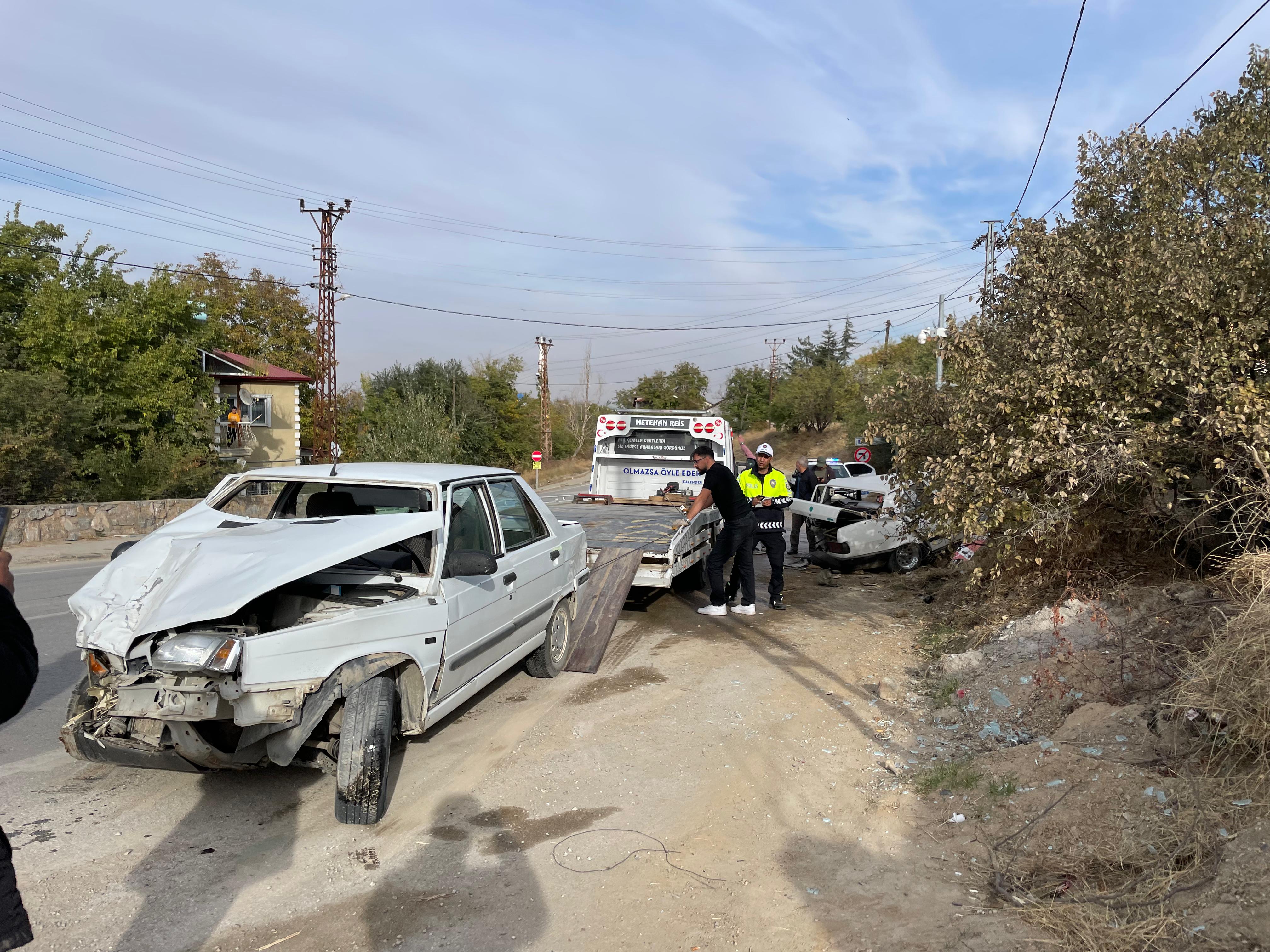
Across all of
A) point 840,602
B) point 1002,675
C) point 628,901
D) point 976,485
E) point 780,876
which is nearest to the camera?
point 628,901

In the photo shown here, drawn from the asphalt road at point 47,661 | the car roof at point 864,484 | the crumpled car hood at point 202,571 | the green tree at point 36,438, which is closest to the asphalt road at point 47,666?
the asphalt road at point 47,661

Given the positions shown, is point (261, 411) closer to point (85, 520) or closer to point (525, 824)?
point (85, 520)

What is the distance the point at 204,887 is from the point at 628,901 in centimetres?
182

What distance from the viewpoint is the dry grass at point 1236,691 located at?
12.1ft

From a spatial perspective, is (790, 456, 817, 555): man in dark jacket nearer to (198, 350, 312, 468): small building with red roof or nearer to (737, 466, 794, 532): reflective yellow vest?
(737, 466, 794, 532): reflective yellow vest

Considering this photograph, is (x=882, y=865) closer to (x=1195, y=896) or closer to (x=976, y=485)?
(x=1195, y=896)

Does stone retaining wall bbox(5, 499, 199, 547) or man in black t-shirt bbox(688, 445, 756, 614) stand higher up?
man in black t-shirt bbox(688, 445, 756, 614)

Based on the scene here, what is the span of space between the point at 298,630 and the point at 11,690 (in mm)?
1946

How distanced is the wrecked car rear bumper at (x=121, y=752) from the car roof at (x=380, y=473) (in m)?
1.85

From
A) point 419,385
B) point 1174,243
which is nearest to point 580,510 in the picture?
point 1174,243

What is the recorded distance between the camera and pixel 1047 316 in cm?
690

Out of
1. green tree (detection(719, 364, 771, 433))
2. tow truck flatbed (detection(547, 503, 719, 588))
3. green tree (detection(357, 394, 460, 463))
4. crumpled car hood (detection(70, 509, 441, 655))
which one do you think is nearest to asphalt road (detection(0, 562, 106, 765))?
crumpled car hood (detection(70, 509, 441, 655))

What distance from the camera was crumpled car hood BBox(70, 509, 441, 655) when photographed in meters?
3.71

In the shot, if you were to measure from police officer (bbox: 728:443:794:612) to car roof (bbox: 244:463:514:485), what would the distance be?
4433mm
